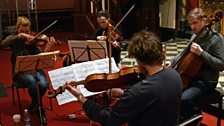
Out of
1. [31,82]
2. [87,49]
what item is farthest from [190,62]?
[31,82]

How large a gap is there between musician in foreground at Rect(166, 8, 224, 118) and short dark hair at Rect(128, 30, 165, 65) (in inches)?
45.8

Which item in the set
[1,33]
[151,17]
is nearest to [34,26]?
[1,33]

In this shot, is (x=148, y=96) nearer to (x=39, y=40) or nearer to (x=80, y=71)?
(x=80, y=71)

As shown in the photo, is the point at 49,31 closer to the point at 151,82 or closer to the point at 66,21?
the point at 66,21

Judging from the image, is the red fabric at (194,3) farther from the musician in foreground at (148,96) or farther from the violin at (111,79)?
the musician in foreground at (148,96)

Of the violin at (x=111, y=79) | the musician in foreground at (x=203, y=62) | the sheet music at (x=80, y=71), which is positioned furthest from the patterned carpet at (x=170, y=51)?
the violin at (x=111, y=79)

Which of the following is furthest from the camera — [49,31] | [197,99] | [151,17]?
[49,31]

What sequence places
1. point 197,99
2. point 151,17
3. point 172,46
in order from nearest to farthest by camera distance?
point 197,99
point 172,46
point 151,17

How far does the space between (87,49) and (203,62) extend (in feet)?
4.52

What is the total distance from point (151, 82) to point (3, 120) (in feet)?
8.73

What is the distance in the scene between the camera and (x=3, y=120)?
382 centimetres

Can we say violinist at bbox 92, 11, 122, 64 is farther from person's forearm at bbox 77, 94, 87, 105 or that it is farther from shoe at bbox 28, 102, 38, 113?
person's forearm at bbox 77, 94, 87, 105

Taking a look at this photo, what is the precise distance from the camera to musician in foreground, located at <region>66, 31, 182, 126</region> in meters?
1.74

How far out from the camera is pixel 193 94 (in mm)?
2998
